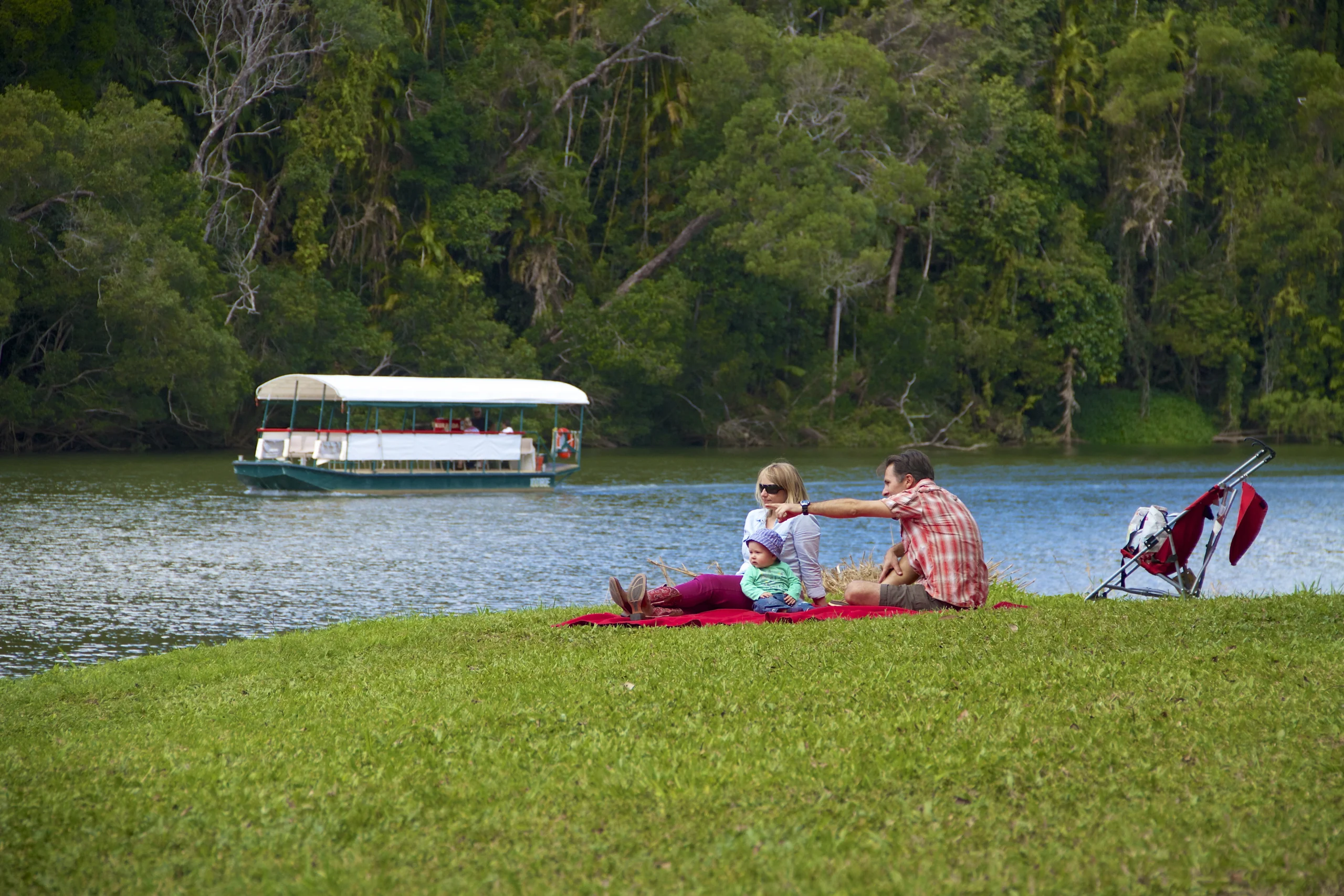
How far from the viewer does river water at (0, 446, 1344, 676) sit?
15047 mm

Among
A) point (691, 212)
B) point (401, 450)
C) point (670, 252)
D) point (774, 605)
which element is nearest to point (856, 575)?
point (774, 605)

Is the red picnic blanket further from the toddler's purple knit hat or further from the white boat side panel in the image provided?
the white boat side panel

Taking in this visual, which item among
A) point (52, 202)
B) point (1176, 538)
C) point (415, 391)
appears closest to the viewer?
point (1176, 538)

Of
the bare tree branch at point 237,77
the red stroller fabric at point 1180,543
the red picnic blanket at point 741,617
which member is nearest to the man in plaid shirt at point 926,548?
the red picnic blanket at point 741,617

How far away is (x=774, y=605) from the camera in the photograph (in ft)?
33.4

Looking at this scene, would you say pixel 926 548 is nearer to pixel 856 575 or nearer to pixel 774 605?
pixel 774 605

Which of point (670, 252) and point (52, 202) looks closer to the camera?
point (52, 202)

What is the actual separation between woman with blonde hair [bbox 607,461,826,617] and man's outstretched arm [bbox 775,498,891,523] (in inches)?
9.7

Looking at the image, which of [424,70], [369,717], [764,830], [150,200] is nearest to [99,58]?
[150,200]

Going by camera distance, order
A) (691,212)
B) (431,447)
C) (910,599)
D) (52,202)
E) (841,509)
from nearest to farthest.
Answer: (841,509), (910,599), (431,447), (52,202), (691,212)

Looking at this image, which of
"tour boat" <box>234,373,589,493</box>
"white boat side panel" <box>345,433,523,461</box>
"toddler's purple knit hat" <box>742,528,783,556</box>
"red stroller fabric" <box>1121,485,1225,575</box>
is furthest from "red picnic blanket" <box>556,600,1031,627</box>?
"white boat side panel" <box>345,433,523,461</box>

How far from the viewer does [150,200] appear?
36.0 meters

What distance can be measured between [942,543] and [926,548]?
143 millimetres

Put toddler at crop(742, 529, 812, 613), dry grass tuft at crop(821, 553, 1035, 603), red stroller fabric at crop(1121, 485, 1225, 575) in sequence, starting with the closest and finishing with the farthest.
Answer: toddler at crop(742, 529, 812, 613) < red stroller fabric at crop(1121, 485, 1225, 575) < dry grass tuft at crop(821, 553, 1035, 603)
